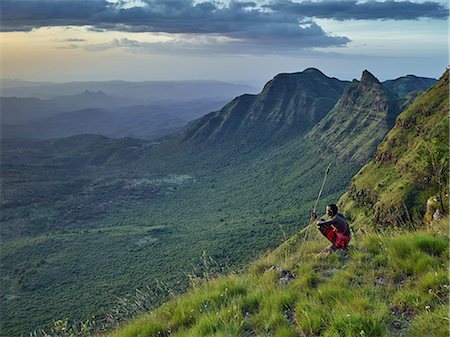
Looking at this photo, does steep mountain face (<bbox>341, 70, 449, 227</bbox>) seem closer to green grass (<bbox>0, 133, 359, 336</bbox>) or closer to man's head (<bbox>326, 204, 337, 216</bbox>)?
green grass (<bbox>0, 133, 359, 336</bbox>)

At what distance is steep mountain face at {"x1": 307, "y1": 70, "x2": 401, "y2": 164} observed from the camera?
141375mm

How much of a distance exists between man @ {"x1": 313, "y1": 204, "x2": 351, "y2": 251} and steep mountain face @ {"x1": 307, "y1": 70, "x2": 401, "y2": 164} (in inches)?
5186

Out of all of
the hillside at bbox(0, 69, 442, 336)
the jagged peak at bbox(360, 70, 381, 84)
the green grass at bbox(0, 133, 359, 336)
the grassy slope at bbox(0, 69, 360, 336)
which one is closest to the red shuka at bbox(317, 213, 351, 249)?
the hillside at bbox(0, 69, 442, 336)

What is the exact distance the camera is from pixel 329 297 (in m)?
6.68

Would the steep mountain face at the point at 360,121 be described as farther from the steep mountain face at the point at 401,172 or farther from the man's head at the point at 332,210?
the man's head at the point at 332,210

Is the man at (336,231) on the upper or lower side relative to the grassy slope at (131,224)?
upper

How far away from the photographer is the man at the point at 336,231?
9219 millimetres

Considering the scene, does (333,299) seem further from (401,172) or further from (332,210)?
(401,172)

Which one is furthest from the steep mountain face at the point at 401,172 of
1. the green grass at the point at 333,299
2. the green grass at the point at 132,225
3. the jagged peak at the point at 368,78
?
the jagged peak at the point at 368,78

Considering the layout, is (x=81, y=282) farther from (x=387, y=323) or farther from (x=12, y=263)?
(x=387, y=323)

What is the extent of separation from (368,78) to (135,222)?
382 feet

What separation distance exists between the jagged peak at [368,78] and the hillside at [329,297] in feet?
559

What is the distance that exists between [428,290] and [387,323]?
1.10 metres

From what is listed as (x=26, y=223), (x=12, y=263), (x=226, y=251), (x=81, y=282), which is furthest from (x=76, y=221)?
(x=226, y=251)
